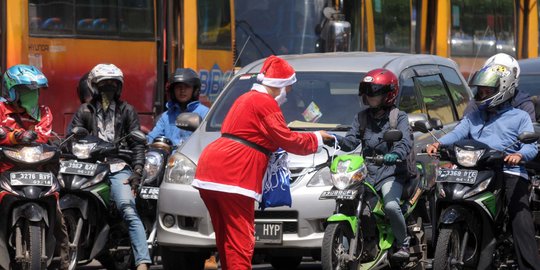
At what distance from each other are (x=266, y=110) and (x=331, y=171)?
4.80 ft

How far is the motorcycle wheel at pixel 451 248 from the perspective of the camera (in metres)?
9.22

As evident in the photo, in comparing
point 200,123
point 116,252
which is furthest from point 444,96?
point 116,252

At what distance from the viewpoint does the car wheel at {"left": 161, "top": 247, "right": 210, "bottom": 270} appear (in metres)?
10.4

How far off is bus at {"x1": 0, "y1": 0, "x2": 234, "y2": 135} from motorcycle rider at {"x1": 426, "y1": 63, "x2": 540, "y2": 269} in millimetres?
6417

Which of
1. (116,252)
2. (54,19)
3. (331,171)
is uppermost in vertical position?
(54,19)

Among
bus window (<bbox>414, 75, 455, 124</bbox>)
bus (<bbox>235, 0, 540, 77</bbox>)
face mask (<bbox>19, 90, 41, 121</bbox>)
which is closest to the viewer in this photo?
face mask (<bbox>19, 90, 41, 121</bbox>)

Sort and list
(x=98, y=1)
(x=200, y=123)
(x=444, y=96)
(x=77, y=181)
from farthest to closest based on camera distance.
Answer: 1. (x=98, y=1)
2. (x=444, y=96)
3. (x=200, y=123)
4. (x=77, y=181)

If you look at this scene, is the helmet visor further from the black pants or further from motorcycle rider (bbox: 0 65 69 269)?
motorcycle rider (bbox: 0 65 69 269)

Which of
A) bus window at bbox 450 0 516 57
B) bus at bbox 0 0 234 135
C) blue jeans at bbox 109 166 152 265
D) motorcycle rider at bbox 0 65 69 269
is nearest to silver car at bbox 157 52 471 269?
blue jeans at bbox 109 166 152 265

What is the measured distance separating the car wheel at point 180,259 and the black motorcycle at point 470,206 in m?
1.99

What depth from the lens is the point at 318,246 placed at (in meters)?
9.63

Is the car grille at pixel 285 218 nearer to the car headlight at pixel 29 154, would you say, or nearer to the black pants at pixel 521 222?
the black pants at pixel 521 222

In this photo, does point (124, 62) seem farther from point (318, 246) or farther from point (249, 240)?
point (249, 240)

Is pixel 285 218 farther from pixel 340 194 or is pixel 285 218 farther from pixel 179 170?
pixel 179 170
